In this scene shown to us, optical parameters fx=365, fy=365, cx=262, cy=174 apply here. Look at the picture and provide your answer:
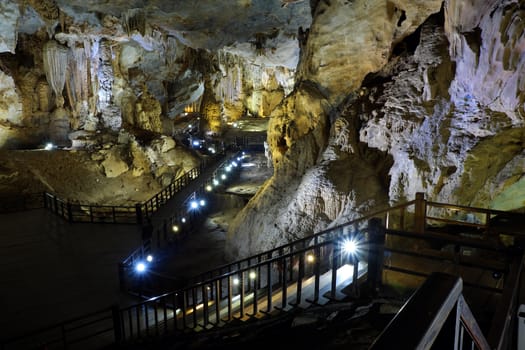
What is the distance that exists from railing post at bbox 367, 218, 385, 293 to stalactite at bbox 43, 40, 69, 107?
2090 cm

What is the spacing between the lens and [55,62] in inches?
778

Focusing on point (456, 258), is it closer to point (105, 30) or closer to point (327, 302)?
point (327, 302)

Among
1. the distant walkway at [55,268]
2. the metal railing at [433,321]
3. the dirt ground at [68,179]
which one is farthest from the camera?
the dirt ground at [68,179]

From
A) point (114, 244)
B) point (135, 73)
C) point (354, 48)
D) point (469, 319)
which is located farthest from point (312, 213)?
point (135, 73)

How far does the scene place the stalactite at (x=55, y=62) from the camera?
63.5 feet

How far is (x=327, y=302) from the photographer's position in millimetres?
5113

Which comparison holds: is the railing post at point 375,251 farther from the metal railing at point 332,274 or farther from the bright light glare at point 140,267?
the bright light glare at point 140,267

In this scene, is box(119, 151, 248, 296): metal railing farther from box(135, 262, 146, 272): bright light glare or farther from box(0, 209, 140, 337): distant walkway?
box(0, 209, 140, 337): distant walkway

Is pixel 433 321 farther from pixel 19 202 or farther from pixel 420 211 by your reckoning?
pixel 19 202

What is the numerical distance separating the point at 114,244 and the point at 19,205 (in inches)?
368

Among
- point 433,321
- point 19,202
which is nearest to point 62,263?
point 19,202

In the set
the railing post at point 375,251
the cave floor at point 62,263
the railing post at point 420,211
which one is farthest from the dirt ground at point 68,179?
the railing post at point 375,251

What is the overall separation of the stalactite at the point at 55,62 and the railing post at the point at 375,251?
2090 centimetres

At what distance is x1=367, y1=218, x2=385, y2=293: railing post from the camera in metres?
4.10
